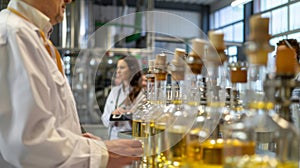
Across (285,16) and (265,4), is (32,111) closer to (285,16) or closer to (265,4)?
(265,4)

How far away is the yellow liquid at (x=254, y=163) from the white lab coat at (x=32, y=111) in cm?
48

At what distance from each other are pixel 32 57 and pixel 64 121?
22cm

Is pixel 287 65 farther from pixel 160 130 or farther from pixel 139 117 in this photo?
pixel 139 117

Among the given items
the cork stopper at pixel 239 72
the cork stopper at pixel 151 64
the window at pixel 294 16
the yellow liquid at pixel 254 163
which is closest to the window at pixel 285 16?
the window at pixel 294 16

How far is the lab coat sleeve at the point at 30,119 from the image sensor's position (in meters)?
0.87

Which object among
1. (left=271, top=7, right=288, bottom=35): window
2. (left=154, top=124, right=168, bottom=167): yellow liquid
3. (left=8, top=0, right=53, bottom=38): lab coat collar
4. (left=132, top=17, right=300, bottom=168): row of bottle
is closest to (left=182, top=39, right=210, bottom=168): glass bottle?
(left=132, top=17, right=300, bottom=168): row of bottle

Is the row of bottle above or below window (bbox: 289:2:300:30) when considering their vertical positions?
below

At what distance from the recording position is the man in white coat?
34.2 inches

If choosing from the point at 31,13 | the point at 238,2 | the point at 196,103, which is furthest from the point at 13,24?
the point at 238,2

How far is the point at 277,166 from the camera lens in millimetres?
555

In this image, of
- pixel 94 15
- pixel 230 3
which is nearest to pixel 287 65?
pixel 230 3

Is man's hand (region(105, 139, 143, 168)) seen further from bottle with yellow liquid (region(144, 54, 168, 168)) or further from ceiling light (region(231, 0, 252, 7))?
ceiling light (region(231, 0, 252, 7))

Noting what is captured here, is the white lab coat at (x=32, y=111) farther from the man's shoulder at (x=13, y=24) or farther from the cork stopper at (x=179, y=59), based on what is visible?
the cork stopper at (x=179, y=59)

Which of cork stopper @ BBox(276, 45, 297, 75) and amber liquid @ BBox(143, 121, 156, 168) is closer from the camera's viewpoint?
cork stopper @ BBox(276, 45, 297, 75)
